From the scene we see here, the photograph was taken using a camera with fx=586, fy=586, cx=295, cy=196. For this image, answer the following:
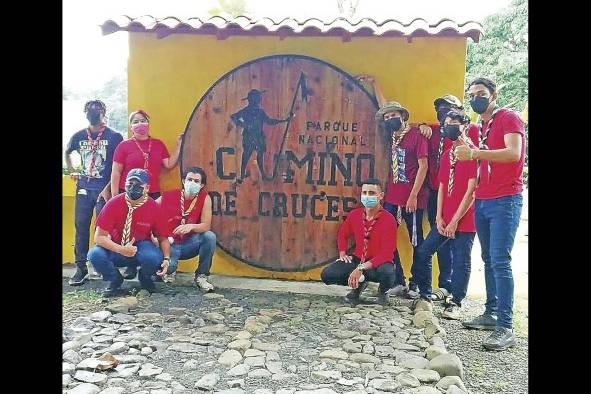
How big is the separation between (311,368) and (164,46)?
387 cm

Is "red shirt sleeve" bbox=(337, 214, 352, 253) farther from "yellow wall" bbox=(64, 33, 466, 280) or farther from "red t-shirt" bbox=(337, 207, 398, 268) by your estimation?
"yellow wall" bbox=(64, 33, 466, 280)

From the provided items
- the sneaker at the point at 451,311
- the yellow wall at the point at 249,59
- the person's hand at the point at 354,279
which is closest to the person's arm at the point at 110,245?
the yellow wall at the point at 249,59

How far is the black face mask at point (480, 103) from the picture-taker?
4.96 m

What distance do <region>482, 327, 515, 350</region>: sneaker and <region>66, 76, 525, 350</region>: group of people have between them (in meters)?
0.36

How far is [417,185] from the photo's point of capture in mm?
5777

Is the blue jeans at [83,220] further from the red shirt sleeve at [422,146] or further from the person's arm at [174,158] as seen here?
the red shirt sleeve at [422,146]

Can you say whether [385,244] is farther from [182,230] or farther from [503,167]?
[182,230]

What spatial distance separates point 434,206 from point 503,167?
1113 mm

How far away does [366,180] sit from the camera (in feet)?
19.6

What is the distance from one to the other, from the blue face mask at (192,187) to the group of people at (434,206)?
155cm

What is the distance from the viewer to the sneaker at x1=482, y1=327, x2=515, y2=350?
4.60m

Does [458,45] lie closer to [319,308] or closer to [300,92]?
[300,92]

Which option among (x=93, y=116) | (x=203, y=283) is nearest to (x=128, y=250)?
(x=203, y=283)
